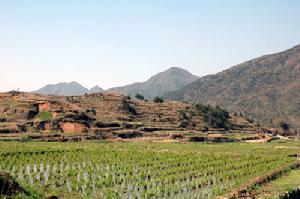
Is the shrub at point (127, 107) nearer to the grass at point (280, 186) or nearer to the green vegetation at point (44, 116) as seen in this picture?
the green vegetation at point (44, 116)

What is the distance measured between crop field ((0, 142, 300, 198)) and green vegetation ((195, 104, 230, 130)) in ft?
219

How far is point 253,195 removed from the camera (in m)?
29.2

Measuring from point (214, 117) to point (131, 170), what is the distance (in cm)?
9118

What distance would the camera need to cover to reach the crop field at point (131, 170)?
107ft

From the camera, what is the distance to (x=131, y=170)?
43.8m

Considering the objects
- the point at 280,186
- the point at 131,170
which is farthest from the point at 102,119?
the point at 280,186

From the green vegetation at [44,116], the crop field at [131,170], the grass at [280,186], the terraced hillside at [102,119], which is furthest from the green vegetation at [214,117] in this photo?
the grass at [280,186]

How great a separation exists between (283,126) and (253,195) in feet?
450

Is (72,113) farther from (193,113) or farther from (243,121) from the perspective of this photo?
(243,121)

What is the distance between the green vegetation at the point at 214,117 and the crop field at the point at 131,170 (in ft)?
219

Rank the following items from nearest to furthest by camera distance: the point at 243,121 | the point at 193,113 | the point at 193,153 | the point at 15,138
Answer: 1. the point at 193,153
2. the point at 15,138
3. the point at 193,113
4. the point at 243,121

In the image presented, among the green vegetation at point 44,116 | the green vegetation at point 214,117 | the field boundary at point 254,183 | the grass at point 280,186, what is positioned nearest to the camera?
the field boundary at point 254,183

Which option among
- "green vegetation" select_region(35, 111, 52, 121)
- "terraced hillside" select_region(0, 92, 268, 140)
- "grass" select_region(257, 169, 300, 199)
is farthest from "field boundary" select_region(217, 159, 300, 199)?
"green vegetation" select_region(35, 111, 52, 121)

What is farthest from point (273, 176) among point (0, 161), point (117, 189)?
point (0, 161)
